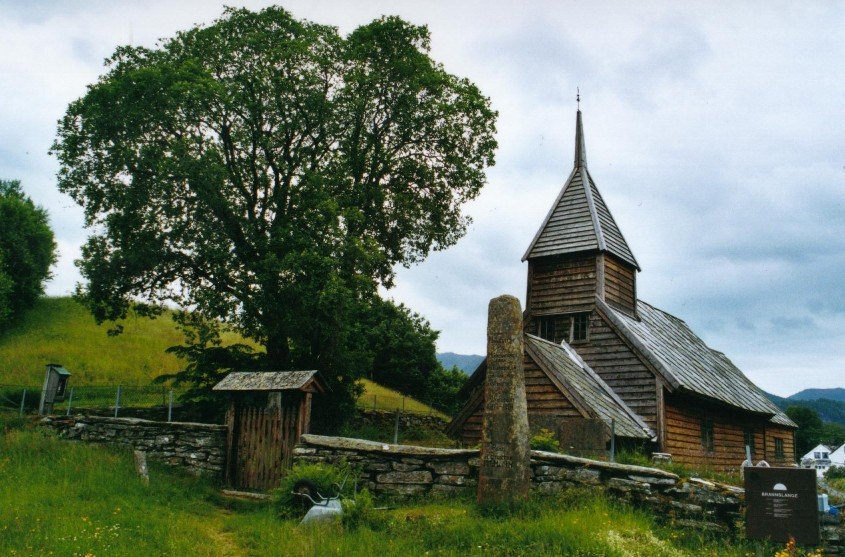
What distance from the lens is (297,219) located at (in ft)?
77.9

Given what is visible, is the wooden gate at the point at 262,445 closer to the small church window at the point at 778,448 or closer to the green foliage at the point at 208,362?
the green foliage at the point at 208,362

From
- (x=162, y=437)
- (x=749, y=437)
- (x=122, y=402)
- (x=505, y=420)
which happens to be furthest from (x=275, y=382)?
(x=749, y=437)

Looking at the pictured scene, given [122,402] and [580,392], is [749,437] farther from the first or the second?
[122,402]

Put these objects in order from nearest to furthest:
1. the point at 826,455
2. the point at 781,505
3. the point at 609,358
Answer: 1. the point at 781,505
2. the point at 609,358
3. the point at 826,455

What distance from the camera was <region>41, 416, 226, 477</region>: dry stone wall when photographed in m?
16.6

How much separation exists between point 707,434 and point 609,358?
4.63 metres

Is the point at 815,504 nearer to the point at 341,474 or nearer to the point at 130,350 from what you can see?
the point at 341,474

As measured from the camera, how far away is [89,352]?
36.6m

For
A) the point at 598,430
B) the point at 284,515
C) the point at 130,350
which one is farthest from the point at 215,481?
the point at 130,350

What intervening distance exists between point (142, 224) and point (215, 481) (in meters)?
11.5

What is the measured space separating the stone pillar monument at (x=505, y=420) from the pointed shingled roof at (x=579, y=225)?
11688mm

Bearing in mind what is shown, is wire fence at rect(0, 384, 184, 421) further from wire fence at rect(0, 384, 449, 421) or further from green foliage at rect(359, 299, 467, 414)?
green foliage at rect(359, 299, 467, 414)

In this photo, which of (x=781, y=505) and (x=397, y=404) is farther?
(x=397, y=404)

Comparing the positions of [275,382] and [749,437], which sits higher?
[275,382]
